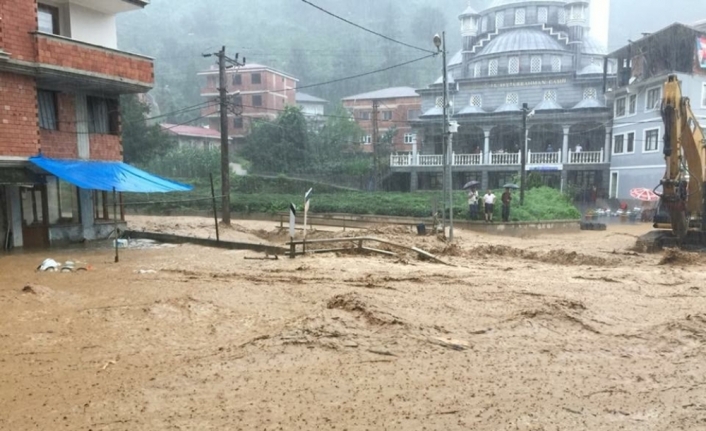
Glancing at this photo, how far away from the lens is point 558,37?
157ft

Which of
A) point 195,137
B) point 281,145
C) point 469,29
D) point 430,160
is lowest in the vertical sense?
point 430,160

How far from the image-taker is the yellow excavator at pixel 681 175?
15203 millimetres

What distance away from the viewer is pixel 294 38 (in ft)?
324

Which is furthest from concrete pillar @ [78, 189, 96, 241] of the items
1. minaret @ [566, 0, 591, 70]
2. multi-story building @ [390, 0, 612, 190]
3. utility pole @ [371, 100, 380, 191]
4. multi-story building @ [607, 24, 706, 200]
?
minaret @ [566, 0, 591, 70]

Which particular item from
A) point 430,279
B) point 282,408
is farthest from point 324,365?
point 430,279

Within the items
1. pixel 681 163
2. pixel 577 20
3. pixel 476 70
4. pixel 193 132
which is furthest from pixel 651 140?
pixel 193 132

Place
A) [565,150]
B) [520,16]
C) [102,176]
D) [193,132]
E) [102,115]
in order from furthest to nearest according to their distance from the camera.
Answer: [193,132]
[520,16]
[565,150]
[102,115]
[102,176]

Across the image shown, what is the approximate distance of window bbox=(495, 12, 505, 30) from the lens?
51.4m

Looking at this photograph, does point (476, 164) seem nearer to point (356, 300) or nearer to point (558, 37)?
point (558, 37)

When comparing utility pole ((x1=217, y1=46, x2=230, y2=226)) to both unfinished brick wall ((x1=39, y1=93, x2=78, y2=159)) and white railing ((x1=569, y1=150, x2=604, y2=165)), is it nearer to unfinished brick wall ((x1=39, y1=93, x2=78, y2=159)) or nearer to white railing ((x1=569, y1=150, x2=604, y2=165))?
unfinished brick wall ((x1=39, y1=93, x2=78, y2=159))

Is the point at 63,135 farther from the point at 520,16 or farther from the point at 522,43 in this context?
the point at 520,16

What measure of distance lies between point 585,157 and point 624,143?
302 cm

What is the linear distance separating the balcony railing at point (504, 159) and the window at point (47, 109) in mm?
28692

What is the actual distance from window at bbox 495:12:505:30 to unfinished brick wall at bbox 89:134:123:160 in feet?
139
